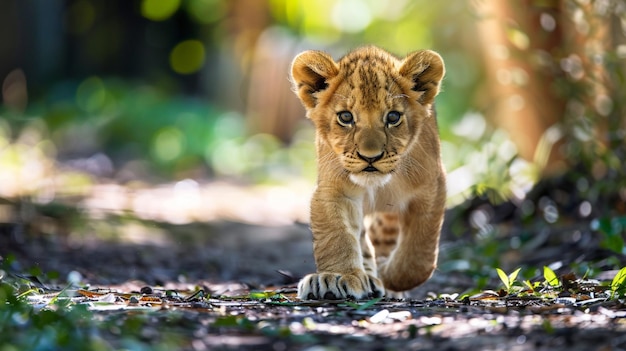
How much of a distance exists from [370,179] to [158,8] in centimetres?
1464

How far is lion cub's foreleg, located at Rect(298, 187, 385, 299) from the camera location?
14.9 feet

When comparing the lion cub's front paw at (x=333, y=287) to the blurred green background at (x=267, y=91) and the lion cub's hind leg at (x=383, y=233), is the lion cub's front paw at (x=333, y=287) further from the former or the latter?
the blurred green background at (x=267, y=91)

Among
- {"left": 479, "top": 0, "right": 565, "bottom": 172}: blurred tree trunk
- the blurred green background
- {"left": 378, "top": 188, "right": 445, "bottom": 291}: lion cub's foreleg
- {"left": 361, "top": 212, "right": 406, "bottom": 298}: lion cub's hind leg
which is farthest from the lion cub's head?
{"left": 479, "top": 0, "right": 565, "bottom": 172}: blurred tree trunk

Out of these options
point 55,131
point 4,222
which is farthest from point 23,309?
point 55,131

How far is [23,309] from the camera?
3.67 meters

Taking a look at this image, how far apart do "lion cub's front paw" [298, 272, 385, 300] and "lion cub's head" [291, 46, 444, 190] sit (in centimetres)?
48

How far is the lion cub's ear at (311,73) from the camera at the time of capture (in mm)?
5152

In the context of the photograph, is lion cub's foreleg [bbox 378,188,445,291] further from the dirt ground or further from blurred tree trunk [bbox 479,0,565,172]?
blurred tree trunk [bbox 479,0,565,172]

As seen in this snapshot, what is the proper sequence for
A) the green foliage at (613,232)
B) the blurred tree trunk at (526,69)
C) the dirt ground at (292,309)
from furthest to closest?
the blurred tree trunk at (526,69) → the green foliage at (613,232) → the dirt ground at (292,309)

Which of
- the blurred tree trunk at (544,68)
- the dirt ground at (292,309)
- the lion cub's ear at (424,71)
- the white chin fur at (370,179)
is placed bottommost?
the dirt ground at (292,309)

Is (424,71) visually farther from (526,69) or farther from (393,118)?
(526,69)

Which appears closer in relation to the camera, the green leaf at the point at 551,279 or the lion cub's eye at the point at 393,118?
the green leaf at the point at 551,279

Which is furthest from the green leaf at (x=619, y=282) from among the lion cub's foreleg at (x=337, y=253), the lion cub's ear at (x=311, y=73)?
the lion cub's ear at (x=311, y=73)

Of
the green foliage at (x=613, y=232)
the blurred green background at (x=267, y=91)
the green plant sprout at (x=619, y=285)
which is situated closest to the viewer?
the green plant sprout at (x=619, y=285)
